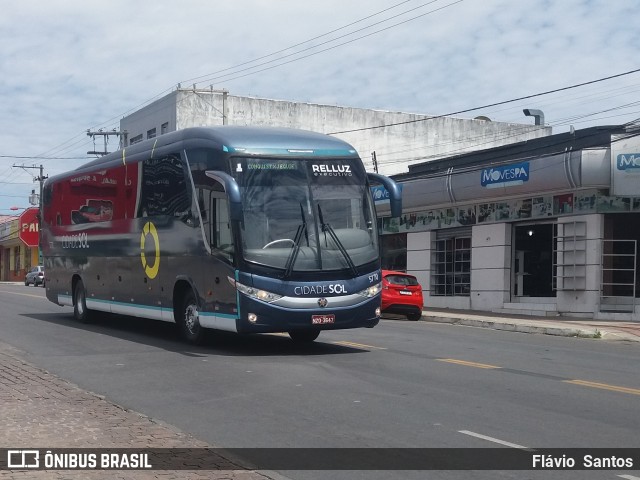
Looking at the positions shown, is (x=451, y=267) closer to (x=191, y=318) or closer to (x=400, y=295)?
(x=400, y=295)

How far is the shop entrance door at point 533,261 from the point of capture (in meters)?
28.5

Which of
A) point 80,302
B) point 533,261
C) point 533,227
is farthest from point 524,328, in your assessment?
point 80,302

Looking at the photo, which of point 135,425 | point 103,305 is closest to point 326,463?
point 135,425

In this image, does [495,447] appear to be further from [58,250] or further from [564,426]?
[58,250]

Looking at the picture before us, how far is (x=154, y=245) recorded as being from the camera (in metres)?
17.1

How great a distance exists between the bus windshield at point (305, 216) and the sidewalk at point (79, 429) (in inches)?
161

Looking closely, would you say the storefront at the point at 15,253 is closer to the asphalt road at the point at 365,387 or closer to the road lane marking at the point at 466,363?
the asphalt road at the point at 365,387

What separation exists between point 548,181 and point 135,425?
21.0 meters

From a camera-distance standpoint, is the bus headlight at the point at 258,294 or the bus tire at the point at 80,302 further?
the bus tire at the point at 80,302

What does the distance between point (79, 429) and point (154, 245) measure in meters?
8.90

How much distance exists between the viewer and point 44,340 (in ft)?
57.1

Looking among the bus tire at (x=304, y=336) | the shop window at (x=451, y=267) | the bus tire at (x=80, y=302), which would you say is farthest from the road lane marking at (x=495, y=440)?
the shop window at (x=451, y=267)

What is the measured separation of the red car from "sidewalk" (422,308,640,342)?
108 centimetres

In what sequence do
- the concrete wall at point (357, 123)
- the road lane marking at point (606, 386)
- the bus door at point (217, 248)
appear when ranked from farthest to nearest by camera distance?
the concrete wall at point (357, 123), the bus door at point (217, 248), the road lane marking at point (606, 386)
